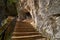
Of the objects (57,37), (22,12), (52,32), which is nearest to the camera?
(57,37)

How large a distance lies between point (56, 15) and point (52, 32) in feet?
0.96

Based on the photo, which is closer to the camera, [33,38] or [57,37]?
[57,37]

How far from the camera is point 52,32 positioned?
2107mm

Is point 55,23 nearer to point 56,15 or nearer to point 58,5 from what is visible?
point 56,15

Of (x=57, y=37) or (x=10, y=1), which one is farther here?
(x=10, y=1)

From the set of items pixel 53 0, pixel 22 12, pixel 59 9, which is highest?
pixel 53 0

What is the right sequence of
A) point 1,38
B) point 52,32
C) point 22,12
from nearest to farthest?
point 1,38 < point 52,32 < point 22,12

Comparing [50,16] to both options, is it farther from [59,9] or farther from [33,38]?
[33,38]

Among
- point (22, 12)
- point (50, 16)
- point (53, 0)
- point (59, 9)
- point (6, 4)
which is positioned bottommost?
point (22, 12)

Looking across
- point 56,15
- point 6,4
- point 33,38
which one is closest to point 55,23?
point 56,15

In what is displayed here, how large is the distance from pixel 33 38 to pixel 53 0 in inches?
55.2

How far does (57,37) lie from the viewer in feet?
6.37

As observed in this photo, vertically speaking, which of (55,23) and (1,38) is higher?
(1,38)

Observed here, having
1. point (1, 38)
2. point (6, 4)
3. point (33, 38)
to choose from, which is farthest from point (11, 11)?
point (1, 38)
